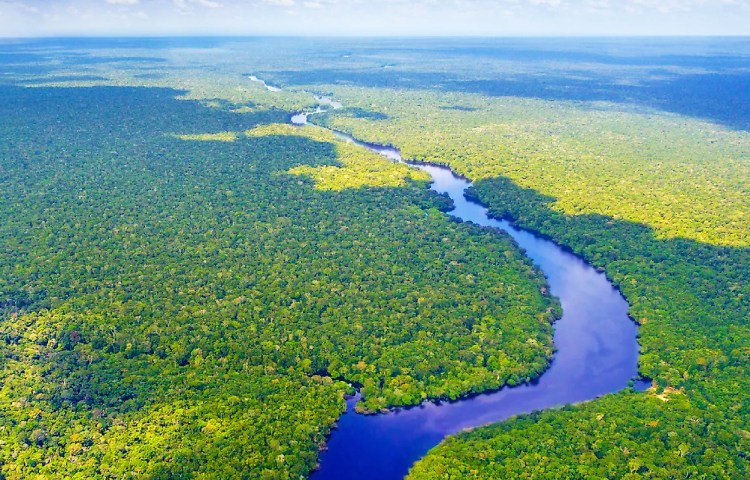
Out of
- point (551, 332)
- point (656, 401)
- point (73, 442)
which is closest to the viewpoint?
point (73, 442)

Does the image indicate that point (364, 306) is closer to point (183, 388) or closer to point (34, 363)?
point (183, 388)

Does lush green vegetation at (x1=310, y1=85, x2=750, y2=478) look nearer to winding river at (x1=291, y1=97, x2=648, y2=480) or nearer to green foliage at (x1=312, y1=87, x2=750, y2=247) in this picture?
green foliage at (x1=312, y1=87, x2=750, y2=247)

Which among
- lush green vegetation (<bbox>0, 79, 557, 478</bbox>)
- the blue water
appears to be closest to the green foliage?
the blue water

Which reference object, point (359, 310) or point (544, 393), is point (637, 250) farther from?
point (359, 310)

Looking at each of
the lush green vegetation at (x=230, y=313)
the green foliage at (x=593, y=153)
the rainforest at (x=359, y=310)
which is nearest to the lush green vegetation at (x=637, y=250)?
the rainforest at (x=359, y=310)

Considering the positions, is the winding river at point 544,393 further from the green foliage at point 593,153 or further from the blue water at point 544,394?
the green foliage at point 593,153

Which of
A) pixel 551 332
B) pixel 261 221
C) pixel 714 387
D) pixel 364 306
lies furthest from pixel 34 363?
pixel 714 387
